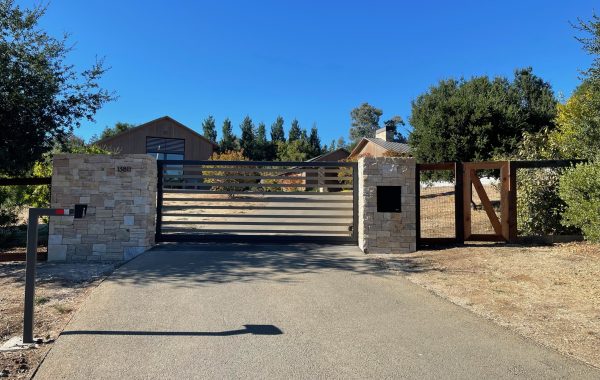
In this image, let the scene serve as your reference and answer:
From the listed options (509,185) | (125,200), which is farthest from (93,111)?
(509,185)

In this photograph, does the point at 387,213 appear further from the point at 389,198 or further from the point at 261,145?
the point at 261,145

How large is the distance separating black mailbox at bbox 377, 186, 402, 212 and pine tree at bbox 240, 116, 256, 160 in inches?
2268

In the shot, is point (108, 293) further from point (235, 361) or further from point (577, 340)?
point (577, 340)

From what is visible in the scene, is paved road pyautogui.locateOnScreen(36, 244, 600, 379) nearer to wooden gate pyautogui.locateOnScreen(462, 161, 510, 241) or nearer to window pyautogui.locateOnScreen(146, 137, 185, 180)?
wooden gate pyautogui.locateOnScreen(462, 161, 510, 241)

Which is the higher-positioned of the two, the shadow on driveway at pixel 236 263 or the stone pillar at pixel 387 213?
the stone pillar at pixel 387 213

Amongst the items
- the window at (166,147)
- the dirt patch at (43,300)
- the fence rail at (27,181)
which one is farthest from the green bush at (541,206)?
the window at (166,147)

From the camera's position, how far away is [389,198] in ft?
32.3

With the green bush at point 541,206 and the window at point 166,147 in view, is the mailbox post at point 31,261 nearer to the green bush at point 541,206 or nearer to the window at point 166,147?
the green bush at point 541,206

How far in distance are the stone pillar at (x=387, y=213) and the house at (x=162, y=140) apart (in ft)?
119

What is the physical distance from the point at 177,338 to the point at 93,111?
8753 mm

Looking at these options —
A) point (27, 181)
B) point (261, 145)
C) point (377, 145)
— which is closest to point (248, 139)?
point (261, 145)

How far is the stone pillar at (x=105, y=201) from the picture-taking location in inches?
352

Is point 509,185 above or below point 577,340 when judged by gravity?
above

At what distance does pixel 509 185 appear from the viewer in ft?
33.6
